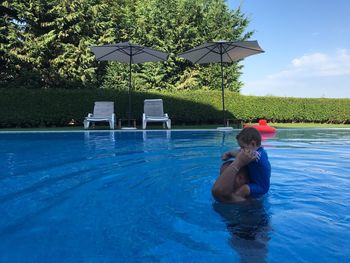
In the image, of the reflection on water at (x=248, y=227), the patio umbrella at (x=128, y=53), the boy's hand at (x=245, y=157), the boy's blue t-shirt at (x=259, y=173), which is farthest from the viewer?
the patio umbrella at (x=128, y=53)

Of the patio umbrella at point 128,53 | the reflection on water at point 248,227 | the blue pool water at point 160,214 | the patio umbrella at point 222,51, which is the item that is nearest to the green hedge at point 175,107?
the patio umbrella at point 128,53

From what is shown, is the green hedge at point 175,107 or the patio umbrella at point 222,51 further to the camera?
the green hedge at point 175,107

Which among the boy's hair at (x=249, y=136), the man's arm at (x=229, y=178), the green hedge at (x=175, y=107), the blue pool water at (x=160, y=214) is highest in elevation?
the green hedge at (x=175, y=107)

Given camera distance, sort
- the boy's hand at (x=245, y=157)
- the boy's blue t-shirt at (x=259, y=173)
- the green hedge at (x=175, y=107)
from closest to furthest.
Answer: the boy's hand at (x=245, y=157) < the boy's blue t-shirt at (x=259, y=173) < the green hedge at (x=175, y=107)

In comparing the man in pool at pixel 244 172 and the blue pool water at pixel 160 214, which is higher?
the man in pool at pixel 244 172

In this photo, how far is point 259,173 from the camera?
10.8 ft

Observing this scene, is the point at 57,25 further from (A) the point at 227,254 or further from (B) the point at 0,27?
(A) the point at 227,254

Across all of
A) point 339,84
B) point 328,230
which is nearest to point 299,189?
point 328,230

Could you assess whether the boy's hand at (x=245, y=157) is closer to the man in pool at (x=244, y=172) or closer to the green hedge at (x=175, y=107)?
the man in pool at (x=244, y=172)

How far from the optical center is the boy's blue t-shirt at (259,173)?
319 centimetres

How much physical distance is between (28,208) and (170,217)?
1.39 meters

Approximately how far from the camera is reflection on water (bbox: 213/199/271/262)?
2.34 metres

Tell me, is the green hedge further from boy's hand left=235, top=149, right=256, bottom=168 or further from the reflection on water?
boy's hand left=235, top=149, right=256, bottom=168

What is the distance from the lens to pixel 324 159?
687cm
